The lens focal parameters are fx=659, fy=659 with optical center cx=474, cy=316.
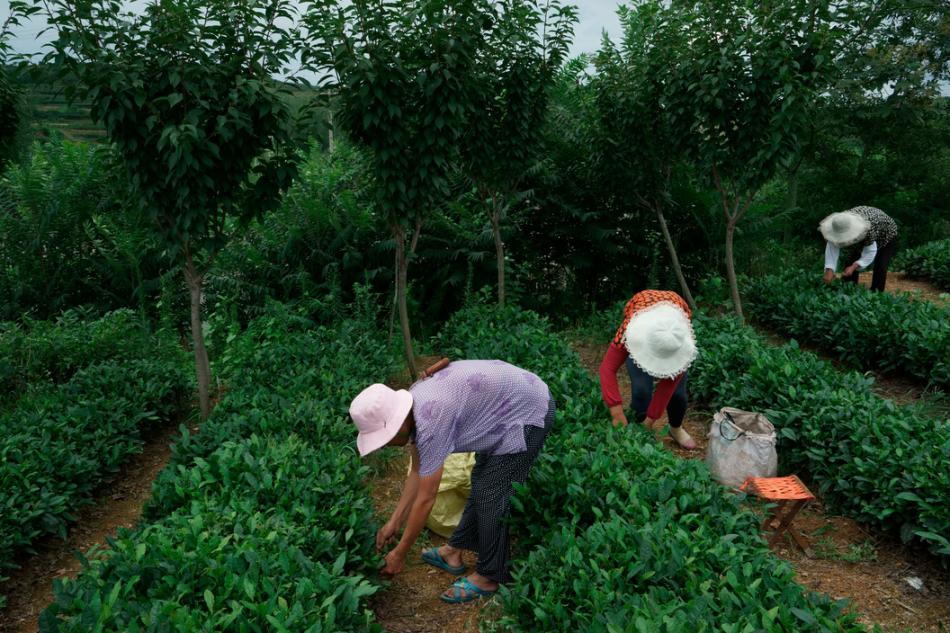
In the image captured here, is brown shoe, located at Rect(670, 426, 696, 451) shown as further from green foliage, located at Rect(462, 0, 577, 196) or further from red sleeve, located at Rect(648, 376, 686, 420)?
green foliage, located at Rect(462, 0, 577, 196)

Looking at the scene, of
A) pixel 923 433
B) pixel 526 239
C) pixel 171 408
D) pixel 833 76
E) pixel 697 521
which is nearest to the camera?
pixel 697 521

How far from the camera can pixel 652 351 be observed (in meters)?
4.22

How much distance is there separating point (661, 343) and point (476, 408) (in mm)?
1500

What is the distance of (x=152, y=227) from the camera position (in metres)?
4.97

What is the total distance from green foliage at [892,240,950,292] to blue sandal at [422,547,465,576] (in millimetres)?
9572

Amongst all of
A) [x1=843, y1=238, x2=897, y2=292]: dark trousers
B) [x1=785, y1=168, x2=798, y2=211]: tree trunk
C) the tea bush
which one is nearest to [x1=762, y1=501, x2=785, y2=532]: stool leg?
the tea bush

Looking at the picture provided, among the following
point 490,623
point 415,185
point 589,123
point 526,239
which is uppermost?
point 589,123

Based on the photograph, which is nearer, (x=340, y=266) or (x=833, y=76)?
(x=833, y=76)

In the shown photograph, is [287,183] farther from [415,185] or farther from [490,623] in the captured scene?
[490,623]

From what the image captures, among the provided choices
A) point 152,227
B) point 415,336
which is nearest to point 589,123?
point 415,336

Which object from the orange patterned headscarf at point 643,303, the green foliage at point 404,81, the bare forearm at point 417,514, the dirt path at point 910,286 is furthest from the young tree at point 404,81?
the dirt path at point 910,286

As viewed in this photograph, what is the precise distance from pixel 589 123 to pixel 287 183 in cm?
492

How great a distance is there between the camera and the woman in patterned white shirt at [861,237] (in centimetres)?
743

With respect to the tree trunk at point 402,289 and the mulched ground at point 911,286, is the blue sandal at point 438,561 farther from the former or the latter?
the mulched ground at point 911,286
